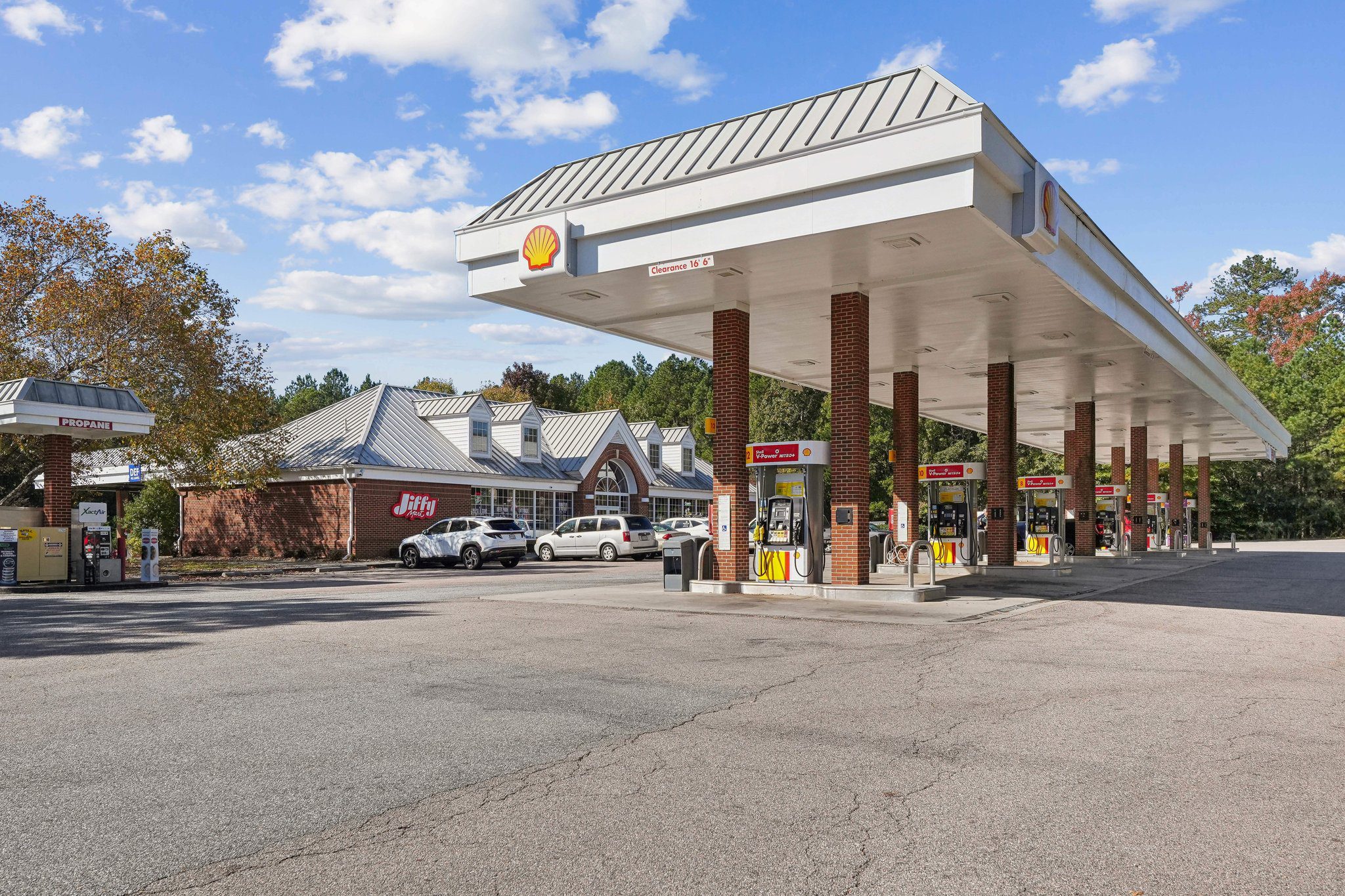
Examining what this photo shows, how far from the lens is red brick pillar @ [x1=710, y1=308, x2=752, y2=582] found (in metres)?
19.3

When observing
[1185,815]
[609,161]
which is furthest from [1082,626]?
[609,161]

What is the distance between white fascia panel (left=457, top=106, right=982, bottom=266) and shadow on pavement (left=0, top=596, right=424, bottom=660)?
678 cm

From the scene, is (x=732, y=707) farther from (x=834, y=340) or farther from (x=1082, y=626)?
(x=834, y=340)

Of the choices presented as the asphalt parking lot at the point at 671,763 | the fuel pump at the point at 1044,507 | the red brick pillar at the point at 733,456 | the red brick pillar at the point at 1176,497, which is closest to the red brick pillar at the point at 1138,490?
the red brick pillar at the point at 1176,497

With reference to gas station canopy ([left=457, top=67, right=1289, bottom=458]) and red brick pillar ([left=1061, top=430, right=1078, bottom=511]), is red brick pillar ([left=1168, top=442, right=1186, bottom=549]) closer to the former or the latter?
red brick pillar ([left=1061, top=430, right=1078, bottom=511])

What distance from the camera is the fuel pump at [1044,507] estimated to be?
31859 millimetres

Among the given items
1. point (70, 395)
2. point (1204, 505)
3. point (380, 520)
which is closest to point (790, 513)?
point (70, 395)

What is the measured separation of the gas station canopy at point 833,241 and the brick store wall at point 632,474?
2005 cm

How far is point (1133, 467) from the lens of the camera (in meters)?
40.5

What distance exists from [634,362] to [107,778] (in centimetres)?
13985

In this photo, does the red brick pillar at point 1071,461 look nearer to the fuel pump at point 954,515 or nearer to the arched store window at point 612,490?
the fuel pump at point 954,515

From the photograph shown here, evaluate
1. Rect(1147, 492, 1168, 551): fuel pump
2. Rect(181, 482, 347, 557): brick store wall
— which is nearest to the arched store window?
Rect(181, 482, 347, 557): brick store wall

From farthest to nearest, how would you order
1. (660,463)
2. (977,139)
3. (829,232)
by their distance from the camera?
(660,463), (829,232), (977,139)

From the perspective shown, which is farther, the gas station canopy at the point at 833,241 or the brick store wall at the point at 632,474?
the brick store wall at the point at 632,474
